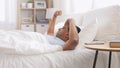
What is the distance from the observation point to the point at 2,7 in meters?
3.99

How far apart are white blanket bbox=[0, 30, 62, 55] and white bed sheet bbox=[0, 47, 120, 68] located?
0.12ft

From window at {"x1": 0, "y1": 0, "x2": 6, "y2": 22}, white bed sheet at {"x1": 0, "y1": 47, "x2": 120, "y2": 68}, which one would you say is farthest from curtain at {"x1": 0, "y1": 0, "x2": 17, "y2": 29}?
white bed sheet at {"x1": 0, "y1": 47, "x2": 120, "y2": 68}

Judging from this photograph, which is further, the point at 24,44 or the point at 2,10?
the point at 2,10

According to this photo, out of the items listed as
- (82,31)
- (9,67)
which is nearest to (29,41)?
(9,67)

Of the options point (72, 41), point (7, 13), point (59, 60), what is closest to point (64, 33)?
point (72, 41)

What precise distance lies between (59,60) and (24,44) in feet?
0.96

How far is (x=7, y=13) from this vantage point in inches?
157

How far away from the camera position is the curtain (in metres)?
3.98

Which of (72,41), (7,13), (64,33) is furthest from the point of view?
(7,13)

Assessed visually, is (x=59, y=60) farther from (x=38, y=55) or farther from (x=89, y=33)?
(x=89, y=33)

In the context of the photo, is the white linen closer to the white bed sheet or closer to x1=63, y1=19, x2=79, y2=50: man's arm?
the white bed sheet

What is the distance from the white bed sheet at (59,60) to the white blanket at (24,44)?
0.04 m

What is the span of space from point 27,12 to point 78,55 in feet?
8.52

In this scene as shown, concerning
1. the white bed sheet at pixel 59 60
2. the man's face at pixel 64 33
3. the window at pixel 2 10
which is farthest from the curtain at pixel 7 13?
the white bed sheet at pixel 59 60
